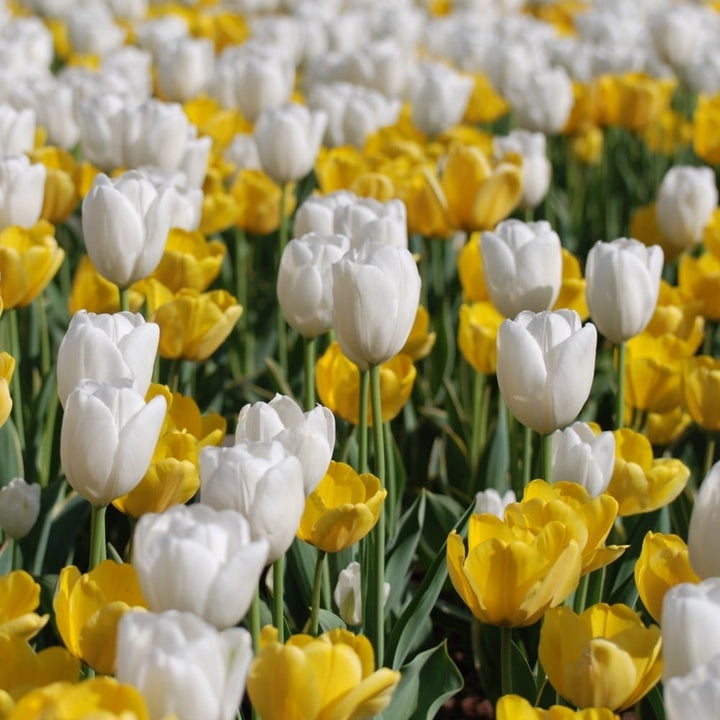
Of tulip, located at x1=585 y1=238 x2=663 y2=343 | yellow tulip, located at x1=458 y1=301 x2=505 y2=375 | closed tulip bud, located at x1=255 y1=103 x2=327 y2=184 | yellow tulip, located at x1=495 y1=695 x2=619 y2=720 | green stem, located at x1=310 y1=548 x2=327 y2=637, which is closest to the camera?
yellow tulip, located at x1=495 y1=695 x2=619 y2=720

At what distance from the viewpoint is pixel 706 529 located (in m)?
1.40

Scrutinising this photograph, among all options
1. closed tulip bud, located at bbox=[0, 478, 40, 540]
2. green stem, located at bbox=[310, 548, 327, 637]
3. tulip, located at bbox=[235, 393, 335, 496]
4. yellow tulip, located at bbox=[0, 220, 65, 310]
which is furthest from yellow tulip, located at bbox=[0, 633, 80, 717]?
yellow tulip, located at bbox=[0, 220, 65, 310]

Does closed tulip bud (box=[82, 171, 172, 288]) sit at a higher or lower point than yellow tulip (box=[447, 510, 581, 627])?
higher

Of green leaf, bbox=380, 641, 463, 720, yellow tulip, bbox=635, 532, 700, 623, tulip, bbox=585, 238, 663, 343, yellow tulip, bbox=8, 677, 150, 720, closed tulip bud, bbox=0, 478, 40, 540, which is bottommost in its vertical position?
green leaf, bbox=380, 641, 463, 720

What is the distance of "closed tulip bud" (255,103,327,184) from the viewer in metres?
2.92

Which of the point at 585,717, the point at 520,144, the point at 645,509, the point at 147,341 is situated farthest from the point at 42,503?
the point at 520,144

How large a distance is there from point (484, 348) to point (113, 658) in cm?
118

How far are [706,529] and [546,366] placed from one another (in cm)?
38

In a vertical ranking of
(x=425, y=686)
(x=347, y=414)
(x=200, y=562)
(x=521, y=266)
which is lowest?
(x=425, y=686)

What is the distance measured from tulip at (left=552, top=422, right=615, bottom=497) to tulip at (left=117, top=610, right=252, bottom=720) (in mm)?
764

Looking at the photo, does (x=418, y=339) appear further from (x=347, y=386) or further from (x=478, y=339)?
(x=347, y=386)

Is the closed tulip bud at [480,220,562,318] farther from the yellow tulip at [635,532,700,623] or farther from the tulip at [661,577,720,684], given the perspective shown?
the tulip at [661,577,720,684]

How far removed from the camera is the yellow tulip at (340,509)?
155 centimetres

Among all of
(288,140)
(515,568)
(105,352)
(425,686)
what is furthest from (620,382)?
(288,140)
